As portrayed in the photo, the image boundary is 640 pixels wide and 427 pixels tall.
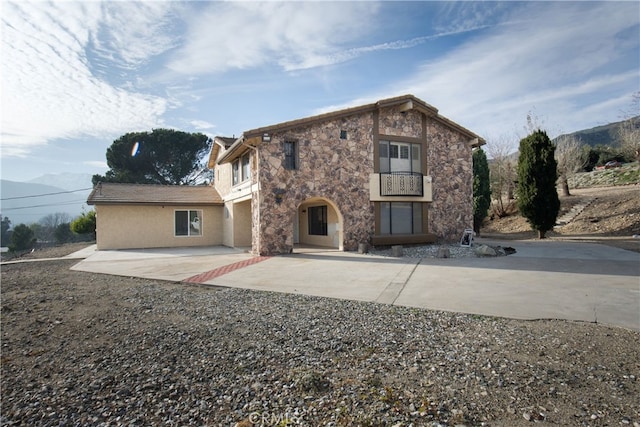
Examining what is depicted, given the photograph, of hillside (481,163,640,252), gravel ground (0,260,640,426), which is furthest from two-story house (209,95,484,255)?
gravel ground (0,260,640,426)

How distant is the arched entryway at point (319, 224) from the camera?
1476cm

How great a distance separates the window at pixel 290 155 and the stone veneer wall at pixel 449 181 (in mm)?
6540

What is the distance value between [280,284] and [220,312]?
2.36 meters

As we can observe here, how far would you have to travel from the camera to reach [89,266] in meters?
11.5

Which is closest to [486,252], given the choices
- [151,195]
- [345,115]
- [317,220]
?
[345,115]

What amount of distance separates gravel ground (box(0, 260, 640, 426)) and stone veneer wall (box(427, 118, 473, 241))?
37.5 ft

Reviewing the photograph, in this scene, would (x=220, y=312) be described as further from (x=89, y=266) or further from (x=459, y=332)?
(x=89, y=266)

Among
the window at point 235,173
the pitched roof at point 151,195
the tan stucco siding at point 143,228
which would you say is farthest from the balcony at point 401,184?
the tan stucco siding at point 143,228

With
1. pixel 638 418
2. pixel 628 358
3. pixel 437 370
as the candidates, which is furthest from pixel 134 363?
pixel 628 358

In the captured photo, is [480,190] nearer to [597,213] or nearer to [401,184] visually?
[597,213]

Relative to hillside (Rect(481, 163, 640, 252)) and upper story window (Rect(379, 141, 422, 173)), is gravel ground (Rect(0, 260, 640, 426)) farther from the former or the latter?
hillside (Rect(481, 163, 640, 252))

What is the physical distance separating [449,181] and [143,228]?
15.9m

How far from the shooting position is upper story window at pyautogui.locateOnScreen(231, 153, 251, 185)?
49.3 feet

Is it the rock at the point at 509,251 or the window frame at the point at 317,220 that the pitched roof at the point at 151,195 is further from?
→ the rock at the point at 509,251
